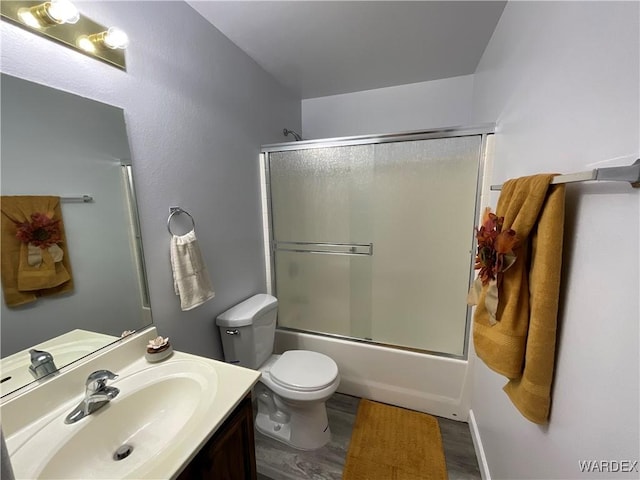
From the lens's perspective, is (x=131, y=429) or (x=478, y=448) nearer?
(x=131, y=429)

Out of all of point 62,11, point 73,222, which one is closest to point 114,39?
point 62,11

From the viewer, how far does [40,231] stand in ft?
2.73

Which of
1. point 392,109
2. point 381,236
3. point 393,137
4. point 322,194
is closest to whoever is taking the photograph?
point 393,137

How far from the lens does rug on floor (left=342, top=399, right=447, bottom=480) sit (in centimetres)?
141

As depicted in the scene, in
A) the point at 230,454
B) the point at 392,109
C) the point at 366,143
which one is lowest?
the point at 230,454

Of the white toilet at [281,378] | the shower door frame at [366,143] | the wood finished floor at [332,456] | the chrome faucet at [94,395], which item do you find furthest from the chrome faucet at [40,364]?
the shower door frame at [366,143]

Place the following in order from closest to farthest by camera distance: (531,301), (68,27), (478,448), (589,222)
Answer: (589,222) → (531,301) → (68,27) → (478,448)

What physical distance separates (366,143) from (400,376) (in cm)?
163

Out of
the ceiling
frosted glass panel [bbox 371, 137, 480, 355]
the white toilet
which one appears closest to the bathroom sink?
the white toilet

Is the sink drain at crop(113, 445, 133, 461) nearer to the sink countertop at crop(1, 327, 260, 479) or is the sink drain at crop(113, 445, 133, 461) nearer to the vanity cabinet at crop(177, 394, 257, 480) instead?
the sink countertop at crop(1, 327, 260, 479)

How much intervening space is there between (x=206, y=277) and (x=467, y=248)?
1549mm

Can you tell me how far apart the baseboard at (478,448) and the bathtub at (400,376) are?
0.28 feet

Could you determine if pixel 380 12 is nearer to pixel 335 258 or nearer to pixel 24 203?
pixel 335 258

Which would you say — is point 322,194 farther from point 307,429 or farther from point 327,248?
point 307,429
